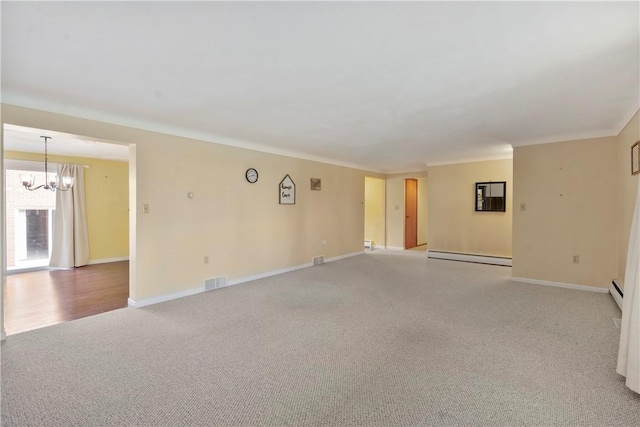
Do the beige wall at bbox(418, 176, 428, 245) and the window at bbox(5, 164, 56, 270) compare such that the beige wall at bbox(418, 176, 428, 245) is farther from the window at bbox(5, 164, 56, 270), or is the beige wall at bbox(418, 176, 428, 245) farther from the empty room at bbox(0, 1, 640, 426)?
the window at bbox(5, 164, 56, 270)

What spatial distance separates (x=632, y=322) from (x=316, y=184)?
5.11 meters

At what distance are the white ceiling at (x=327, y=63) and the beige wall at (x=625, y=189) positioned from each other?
23 cm

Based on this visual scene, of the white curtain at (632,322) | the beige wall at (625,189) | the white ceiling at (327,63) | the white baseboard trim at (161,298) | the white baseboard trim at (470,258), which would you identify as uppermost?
the white ceiling at (327,63)

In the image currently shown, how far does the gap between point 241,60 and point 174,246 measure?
9.59 ft

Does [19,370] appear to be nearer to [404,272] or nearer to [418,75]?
[418,75]

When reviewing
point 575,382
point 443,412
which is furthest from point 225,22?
point 575,382

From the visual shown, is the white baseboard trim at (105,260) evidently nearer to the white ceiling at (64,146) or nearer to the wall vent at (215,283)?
the white ceiling at (64,146)

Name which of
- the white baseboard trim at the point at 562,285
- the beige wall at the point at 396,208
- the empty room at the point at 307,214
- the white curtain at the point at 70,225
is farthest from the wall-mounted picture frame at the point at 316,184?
the white curtain at the point at 70,225

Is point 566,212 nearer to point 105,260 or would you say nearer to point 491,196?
point 491,196

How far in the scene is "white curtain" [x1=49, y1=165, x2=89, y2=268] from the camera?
6.24m

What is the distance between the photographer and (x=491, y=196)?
22.0 ft

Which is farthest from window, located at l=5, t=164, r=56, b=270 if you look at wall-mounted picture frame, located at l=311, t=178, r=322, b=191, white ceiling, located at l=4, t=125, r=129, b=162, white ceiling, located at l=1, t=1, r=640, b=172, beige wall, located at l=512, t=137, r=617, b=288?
beige wall, located at l=512, t=137, r=617, b=288

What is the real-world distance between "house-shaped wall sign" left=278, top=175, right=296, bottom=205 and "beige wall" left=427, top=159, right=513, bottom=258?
3.69 meters

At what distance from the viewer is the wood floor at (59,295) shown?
3.46m
